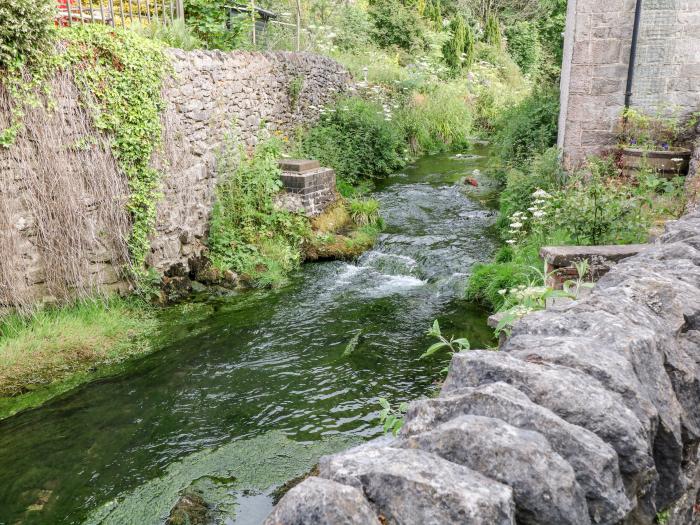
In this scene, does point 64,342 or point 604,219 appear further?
point 604,219

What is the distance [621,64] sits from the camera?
8695 millimetres

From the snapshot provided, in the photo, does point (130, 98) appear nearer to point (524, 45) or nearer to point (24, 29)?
point (24, 29)

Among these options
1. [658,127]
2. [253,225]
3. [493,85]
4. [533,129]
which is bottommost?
Result: [253,225]

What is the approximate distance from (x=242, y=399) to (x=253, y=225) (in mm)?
4104

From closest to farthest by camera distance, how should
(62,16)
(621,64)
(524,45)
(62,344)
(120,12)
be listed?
(62,344)
(62,16)
(120,12)
(621,64)
(524,45)

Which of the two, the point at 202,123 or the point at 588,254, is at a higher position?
the point at 202,123

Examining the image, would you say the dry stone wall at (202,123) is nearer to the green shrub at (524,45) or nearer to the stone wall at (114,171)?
the stone wall at (114,171)

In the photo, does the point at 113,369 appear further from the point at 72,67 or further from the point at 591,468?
the point at 591,468

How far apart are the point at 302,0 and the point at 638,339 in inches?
777

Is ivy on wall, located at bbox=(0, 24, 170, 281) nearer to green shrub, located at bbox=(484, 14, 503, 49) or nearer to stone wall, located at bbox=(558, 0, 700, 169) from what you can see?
stone wall, located at bbox=(558, 0, 700, 169)

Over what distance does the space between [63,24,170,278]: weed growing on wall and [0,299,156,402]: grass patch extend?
74 cm

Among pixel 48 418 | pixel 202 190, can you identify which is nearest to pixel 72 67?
pixel 202 190

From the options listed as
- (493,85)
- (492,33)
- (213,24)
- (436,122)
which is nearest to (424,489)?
(213,24)

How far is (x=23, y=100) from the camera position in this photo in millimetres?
6109
